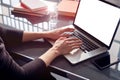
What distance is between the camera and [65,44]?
3.72 feet

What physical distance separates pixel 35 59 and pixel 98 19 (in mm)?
406

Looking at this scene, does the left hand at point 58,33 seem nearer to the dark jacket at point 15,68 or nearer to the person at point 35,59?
the person at point 35,59

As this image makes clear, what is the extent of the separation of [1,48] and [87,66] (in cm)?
41

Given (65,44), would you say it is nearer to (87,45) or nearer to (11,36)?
(87,45)

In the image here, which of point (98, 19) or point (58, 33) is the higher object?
point (98, 19)

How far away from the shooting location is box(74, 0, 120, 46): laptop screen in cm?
111

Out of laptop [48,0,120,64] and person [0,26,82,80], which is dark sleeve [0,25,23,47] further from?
laptop [48,0,120,64]

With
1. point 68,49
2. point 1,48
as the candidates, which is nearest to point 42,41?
point 68,49

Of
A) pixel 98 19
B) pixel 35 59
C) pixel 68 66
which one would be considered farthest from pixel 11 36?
pixel 98 19

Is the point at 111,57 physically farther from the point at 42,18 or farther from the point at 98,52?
the point at 42,18

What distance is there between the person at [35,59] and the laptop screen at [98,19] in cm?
9

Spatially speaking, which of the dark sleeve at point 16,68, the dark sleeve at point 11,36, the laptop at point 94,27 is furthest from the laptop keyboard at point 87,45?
the dark sleeve at point 11,36

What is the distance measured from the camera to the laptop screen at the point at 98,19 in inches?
43.8

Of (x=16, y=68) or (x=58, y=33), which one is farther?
(x=58, y=33)
